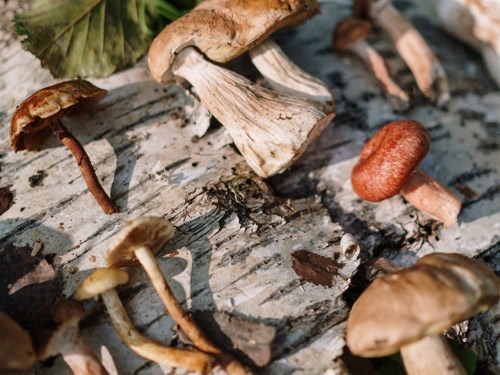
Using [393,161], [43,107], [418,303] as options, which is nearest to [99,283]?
[43,107]

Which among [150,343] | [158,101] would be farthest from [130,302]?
[158,101]

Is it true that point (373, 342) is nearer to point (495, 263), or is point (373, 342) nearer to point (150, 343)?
point (150, 343)

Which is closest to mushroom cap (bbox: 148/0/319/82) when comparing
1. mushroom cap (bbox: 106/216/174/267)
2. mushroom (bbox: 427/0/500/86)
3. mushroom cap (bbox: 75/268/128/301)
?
mushroom cap (bbox: 106/216/174/267)

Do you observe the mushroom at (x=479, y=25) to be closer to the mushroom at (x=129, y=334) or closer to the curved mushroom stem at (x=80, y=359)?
the mushroom at (x=129, y=334)

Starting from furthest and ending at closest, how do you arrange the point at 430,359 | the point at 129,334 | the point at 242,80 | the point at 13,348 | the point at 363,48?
1. the point at 363,48
2. the point at 242,80
3. the point at 129,334
4. the point at 430,359
5. the point at 13,348

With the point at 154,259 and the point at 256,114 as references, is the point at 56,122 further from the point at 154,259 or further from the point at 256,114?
the point at 256,114

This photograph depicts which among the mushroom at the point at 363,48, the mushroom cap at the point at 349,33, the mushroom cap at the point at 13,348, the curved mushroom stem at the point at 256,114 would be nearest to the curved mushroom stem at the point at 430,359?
the curved mushroom stem at the point at 256,114
